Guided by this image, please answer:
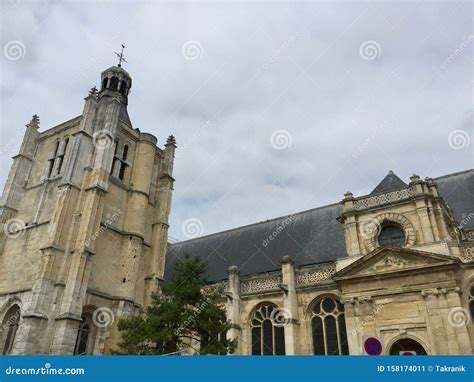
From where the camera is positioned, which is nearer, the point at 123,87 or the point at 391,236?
the point at 391,236

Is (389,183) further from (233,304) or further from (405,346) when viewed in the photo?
(233,304)

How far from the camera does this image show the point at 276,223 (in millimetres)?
25422

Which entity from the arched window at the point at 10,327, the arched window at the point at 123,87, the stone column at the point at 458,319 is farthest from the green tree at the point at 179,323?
the arched window at the point at 123,87

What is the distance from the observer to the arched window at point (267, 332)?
17.5 meters

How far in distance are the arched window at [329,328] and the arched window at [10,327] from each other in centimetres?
1460

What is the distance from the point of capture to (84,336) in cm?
1886

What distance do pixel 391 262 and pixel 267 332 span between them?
684 cm

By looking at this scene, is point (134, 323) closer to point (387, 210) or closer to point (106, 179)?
point (106, 179)

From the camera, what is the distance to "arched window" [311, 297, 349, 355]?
16.1 metres

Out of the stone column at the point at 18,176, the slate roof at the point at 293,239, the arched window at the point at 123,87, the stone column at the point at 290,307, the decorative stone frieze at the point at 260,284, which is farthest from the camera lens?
the arched window at the point at 123,87

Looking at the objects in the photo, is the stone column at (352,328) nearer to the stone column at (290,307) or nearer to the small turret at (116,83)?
the stone column at (290,307)

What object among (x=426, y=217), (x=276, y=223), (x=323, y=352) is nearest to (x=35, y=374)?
(x=323, y=352)

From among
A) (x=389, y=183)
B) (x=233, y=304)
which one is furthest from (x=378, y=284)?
(x=233, y=304)

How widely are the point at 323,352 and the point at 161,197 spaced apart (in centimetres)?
1447
